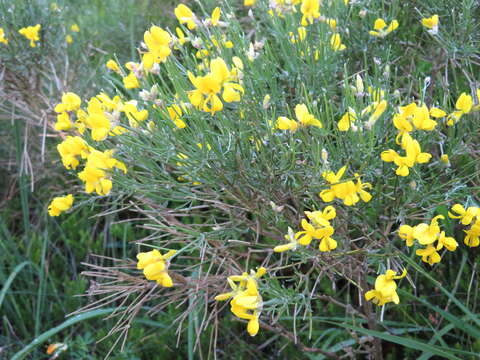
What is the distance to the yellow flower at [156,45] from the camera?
56.2 inches

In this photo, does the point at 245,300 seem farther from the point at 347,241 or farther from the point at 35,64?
the point at 35,64

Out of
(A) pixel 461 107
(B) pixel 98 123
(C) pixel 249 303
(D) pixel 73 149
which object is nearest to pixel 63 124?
(D) pixel 73 149

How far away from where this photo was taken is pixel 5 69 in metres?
2.61

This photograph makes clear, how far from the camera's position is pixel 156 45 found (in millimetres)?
1451

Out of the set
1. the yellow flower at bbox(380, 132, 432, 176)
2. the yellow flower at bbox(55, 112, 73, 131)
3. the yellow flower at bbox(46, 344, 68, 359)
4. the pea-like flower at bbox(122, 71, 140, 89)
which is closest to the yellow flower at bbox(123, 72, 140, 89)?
the pea-like flower at bbox(122, 71, 140, 89)

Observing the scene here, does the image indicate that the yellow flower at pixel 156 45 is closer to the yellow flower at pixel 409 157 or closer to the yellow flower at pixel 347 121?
the yellow flower at pixel 347 121

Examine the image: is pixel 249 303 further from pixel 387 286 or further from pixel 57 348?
pixel 57 348

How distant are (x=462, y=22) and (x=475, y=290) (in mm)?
1010

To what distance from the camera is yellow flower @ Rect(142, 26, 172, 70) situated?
1428 mm

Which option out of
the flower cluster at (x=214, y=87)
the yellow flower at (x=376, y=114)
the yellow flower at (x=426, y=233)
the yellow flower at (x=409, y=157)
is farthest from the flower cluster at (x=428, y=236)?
the flower cluster at (x=214, y=87)

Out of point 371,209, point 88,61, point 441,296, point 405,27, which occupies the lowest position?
point 441,296

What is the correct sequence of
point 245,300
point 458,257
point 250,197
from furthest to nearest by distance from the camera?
1. point 458,257
2. point 250,197
3. point 245,300

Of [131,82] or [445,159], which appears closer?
[445,159]

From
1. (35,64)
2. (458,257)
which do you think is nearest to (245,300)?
(458,257)
